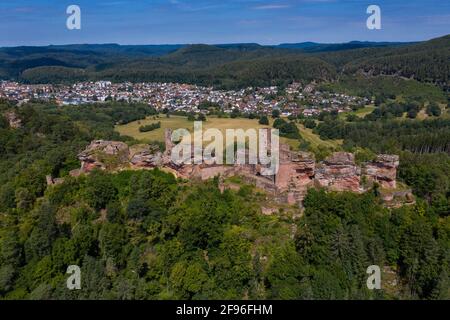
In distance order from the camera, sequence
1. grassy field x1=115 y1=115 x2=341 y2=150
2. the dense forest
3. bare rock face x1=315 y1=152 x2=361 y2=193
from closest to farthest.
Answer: the dense forest → bare rock face x1=315 y1=152 x2=361 y2=193 → grassy field x1=115 y1=115 x2=341 y2=150

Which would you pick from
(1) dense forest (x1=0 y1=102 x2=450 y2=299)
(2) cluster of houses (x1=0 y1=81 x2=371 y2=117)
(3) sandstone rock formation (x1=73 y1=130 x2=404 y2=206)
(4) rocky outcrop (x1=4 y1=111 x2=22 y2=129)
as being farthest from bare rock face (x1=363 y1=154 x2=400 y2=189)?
(2) cluster of houses (x1=0 y1=81 x2=371 y2=117)

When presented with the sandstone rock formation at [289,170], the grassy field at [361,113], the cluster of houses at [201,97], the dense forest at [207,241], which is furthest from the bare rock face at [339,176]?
the cluster of houses at [201,97]

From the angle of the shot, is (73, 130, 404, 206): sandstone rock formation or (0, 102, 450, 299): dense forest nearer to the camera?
(0, 102, 450, 299): dense forest

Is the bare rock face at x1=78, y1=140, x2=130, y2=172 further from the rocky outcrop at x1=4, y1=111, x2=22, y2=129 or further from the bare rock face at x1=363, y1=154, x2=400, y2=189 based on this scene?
the rocky outcrop at x1=4, y1=111, x2=22, y2=129

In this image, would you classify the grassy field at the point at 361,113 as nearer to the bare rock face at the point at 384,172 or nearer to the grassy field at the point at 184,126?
the grassy field at the point at 184,126

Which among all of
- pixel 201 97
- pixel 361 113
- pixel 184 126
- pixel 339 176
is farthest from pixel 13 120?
pixel 201 97

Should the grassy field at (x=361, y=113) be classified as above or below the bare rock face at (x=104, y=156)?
above
